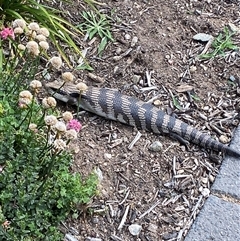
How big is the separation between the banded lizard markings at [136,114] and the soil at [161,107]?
6 cm

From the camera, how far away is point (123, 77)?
4.77 meters

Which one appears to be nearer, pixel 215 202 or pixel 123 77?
pixel 215 202

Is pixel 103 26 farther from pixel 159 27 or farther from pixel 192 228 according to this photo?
pixel 192 228

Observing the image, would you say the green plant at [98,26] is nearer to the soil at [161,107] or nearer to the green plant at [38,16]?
the soil at [161,107]

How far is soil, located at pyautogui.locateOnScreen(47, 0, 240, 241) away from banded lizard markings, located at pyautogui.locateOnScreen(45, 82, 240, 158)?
56mm

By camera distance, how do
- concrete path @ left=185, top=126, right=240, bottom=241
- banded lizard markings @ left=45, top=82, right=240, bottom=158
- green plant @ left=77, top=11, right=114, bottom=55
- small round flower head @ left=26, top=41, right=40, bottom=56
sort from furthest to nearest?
green plant @ left=77, top=11, right=114, bottom=55, banded lizard markings @ left=45, top=82, right=240, bottom=158, concrete path @ left=185, top=126, right=240, bottom=241, small round flower head @ left=26, top=41, right=40, bottom=56

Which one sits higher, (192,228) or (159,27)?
(159,27)

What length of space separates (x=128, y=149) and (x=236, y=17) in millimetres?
1825

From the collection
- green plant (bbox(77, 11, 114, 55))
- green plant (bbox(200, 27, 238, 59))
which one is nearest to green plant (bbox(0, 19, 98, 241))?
green plant (bbox(77, 11, 114, 55))

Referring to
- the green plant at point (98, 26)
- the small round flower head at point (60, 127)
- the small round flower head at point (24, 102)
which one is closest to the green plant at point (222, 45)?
the green plant at point (98, 26)

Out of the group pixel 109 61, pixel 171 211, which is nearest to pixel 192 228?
pixel 171 211

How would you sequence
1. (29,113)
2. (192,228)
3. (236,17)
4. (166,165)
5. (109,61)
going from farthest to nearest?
(236,17)
(109,61)
(166,165)
(192,228)
(29,113)

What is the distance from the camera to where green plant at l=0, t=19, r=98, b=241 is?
3.34m

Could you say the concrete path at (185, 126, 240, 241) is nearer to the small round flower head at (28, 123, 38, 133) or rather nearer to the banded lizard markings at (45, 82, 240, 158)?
the banded lizard markings at (45, 82, 240, 158)
